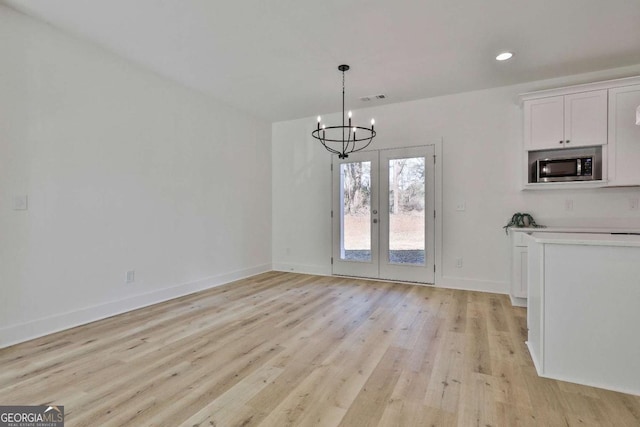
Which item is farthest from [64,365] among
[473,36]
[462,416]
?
[473,36]

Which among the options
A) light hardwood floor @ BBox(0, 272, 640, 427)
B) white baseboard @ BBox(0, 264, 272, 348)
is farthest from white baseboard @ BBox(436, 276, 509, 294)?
white baseboard @ BBox(0, 264, 272, 348)

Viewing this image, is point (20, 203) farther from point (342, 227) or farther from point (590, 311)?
point (590, 311)

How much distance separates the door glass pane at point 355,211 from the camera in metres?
5.38

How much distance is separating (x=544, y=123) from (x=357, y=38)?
99.9 inches

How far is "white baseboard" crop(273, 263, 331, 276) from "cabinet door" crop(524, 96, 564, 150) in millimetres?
3529

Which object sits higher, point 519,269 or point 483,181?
point 483,181

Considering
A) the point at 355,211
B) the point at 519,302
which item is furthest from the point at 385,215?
the point at 519,302

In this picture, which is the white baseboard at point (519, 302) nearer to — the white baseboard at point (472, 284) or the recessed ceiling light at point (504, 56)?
the white baseboard at point (472, 284)

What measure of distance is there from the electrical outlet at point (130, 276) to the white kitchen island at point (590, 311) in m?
4.05

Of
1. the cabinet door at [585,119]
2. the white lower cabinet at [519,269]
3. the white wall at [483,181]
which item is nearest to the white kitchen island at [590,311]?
the white lower cabinet at [519,269]

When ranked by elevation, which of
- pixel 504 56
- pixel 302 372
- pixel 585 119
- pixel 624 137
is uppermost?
pixel 504 56

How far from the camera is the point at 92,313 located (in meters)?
3.38

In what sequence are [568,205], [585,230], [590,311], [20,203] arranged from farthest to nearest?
1. [568,205]
2. [585,230]
3. [20,203]
4. [590,311]

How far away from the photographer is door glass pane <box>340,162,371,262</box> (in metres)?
5.38
